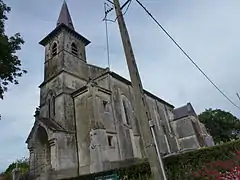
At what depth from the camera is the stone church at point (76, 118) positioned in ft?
58.1

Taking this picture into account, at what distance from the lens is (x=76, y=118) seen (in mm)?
20891

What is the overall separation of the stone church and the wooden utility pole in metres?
12.2

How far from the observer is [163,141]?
29.2 metres

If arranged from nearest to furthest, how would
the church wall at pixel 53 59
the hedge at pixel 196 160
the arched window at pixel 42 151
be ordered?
1. the hedge at pixel 196 160
2. the arched window at pixel 42 151
3. the church wall at pixel 53 59

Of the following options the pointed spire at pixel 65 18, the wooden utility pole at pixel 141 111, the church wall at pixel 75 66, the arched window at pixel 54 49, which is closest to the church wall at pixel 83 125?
the church wall at pixel 75 66

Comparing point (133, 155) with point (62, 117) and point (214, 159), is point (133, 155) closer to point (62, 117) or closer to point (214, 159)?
point (62, 117)

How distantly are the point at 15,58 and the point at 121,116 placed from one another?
11.2 meters

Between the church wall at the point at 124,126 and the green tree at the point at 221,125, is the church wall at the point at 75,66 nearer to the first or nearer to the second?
the church wall at the point at 124,126

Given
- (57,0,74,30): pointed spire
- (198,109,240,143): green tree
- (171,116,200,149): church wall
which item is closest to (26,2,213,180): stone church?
(57,0,74,30): pointed spire

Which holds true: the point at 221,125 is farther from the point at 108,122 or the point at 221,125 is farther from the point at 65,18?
the point at 65,18

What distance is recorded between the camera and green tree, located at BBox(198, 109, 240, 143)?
168 ft

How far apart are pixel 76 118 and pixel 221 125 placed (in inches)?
1712

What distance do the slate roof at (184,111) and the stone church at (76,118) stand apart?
16.0 m

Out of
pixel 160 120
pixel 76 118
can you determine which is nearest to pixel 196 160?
pixel 76 118
